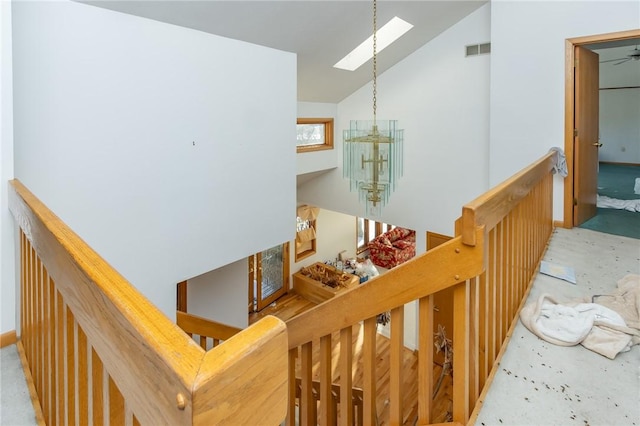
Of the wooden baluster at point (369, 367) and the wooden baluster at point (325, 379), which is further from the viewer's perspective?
the wooden baluster at point (325, 379)

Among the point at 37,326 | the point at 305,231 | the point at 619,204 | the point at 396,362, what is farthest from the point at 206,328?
the point at 305,231

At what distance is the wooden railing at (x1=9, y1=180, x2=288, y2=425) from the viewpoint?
474mm

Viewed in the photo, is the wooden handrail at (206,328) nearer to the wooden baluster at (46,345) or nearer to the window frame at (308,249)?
the wooden baluster at (46,345)

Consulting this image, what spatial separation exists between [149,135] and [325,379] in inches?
89.7

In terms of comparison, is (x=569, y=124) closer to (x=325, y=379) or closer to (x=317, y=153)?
(x=325, y=379)

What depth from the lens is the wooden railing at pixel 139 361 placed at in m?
0.47

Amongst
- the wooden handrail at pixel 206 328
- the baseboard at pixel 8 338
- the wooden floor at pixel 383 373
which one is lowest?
the wooden floor at pixel 383 373

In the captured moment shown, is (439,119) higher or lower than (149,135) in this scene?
higher

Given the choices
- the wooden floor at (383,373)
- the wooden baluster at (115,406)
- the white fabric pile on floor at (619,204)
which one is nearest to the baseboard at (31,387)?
the wooden baluster at (115,406)

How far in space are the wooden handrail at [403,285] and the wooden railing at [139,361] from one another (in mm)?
760

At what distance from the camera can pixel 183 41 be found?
3.09 metres

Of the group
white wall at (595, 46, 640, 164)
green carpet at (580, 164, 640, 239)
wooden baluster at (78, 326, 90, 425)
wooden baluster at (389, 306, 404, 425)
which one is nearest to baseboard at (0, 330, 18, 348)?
wooden baluster at (78, 326, 90, 425)

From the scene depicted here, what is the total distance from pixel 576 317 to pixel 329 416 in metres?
1.35

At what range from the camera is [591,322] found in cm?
176
